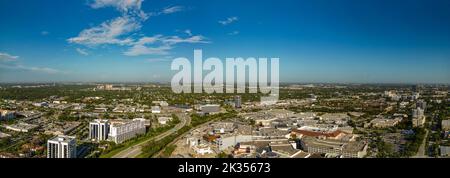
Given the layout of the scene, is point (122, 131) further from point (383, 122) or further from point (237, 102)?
point (237, 102)

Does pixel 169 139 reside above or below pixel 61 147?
below

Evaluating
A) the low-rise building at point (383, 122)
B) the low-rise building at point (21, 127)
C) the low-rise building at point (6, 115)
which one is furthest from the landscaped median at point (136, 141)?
the low-rise building at point (383, 122)

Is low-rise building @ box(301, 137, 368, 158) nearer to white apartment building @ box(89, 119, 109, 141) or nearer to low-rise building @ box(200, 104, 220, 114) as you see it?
white apartment building @ box(89, 119, 109, 141)

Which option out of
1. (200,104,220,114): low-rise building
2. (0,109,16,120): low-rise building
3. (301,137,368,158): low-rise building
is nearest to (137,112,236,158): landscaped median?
(200,104,220,114): low-rise building

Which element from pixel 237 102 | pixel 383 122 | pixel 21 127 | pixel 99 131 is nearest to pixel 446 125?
pixel 383 122

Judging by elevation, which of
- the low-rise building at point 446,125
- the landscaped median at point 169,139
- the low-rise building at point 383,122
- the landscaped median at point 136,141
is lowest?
the landscaped median at point 136,141

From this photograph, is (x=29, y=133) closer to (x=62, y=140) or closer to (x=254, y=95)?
(x=62, y=140)

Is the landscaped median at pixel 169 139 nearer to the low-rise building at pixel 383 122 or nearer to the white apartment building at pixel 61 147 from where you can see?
the white apartment building at pixel 61 147
